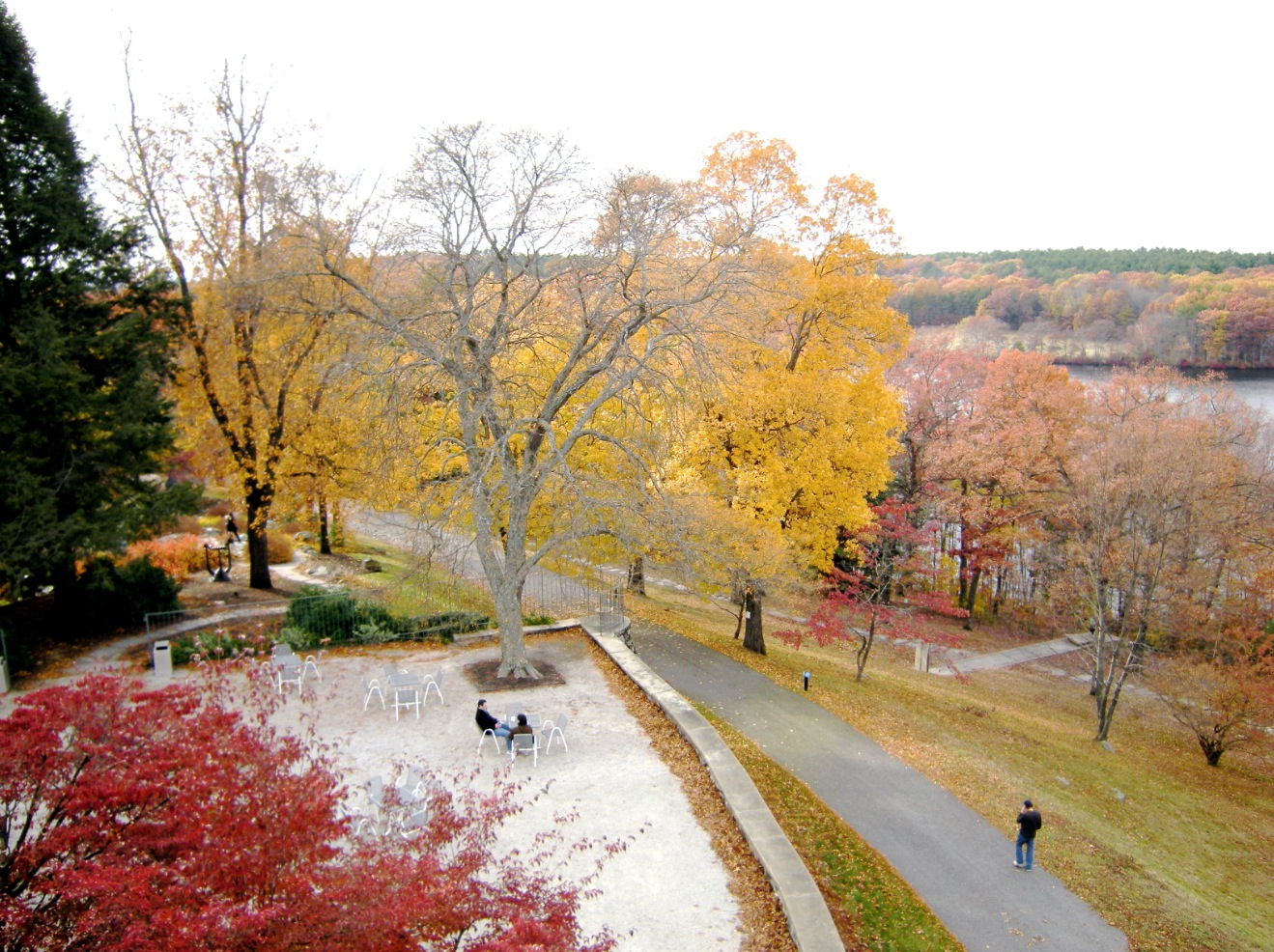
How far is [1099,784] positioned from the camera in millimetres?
16906

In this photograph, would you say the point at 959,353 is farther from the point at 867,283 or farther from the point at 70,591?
the point at 70,591

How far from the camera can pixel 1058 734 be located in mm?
20391

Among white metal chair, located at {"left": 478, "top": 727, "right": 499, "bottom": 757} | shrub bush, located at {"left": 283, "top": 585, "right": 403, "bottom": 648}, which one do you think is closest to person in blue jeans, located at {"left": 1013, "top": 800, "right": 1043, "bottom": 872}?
white metal chair, located at {"left": 478, "top": 727, "right": 499, "bottom": 757}

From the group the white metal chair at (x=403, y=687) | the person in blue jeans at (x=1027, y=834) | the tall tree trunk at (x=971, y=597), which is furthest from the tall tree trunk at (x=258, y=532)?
the tall tree trunk at (x=971, y=597)

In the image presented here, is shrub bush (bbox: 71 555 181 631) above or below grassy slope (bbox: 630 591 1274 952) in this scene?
above

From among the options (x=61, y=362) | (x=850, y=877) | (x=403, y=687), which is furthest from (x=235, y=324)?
(x=850, y=877)

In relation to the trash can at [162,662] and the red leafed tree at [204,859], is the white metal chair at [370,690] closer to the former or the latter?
the trash can at [162,662]

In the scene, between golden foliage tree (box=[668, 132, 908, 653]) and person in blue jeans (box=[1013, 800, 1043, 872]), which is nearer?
person in blue jeans (box=[1013, 800, 1043, 872])

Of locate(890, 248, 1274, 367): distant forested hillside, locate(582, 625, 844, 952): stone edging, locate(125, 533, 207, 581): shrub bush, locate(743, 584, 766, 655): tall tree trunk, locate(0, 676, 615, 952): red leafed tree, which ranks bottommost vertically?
locate(743, 584, 766, 655): tall tree trunk

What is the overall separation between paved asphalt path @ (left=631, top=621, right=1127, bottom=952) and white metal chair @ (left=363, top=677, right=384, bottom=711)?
618cm

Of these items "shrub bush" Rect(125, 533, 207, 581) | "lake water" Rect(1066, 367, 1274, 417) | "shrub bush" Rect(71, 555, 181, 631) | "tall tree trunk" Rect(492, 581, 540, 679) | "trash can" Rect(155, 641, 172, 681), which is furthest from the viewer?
"lake water" Rect(1066, 367, 1274, 417)

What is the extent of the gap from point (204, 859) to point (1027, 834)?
10.4 meters

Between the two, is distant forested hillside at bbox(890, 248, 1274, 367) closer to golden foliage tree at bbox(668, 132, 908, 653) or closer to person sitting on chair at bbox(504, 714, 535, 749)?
golden foliage tree at bbox(668, 132, 908, 653)

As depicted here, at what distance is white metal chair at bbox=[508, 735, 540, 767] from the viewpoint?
1185 cm
